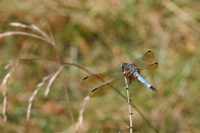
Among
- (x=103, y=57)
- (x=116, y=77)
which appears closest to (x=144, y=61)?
(x=116, y=77)

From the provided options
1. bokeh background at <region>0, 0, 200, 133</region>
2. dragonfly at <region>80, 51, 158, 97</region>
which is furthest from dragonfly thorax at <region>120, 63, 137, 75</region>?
bokeh background at <region>0, 0, 200, 133</region>

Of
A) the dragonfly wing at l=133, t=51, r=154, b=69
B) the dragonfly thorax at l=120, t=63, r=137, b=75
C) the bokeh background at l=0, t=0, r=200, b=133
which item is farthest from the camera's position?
the bokeh background at l=0, t=0, r=200, b=133

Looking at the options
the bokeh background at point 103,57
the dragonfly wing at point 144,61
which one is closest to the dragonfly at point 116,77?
the dragonfly wing at point 144,61

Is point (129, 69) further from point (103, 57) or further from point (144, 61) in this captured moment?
point (103, 57)

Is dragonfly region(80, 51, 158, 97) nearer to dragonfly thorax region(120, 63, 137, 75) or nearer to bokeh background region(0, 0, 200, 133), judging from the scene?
dragonfly thorax region(120, 63, 137, 75)

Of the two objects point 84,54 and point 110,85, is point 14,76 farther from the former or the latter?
point 110,85
